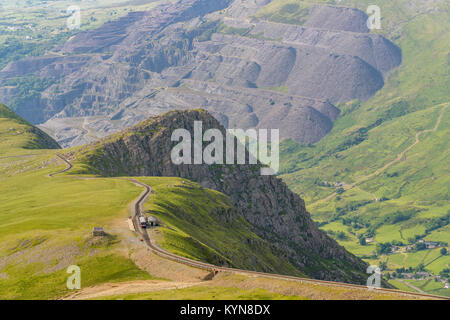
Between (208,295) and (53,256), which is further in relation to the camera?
(53,256)

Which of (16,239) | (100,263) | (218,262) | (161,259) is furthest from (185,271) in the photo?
(16,239)

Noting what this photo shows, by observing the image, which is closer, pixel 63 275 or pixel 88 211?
pixel 63 275

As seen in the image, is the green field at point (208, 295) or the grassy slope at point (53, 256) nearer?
the green field at point (208, 295)

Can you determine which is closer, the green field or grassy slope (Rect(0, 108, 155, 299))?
→ the green field

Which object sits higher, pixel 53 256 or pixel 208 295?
pixel 53 256

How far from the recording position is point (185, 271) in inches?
5458

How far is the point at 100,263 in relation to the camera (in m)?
140

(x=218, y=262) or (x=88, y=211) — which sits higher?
(x=88, y=211)
